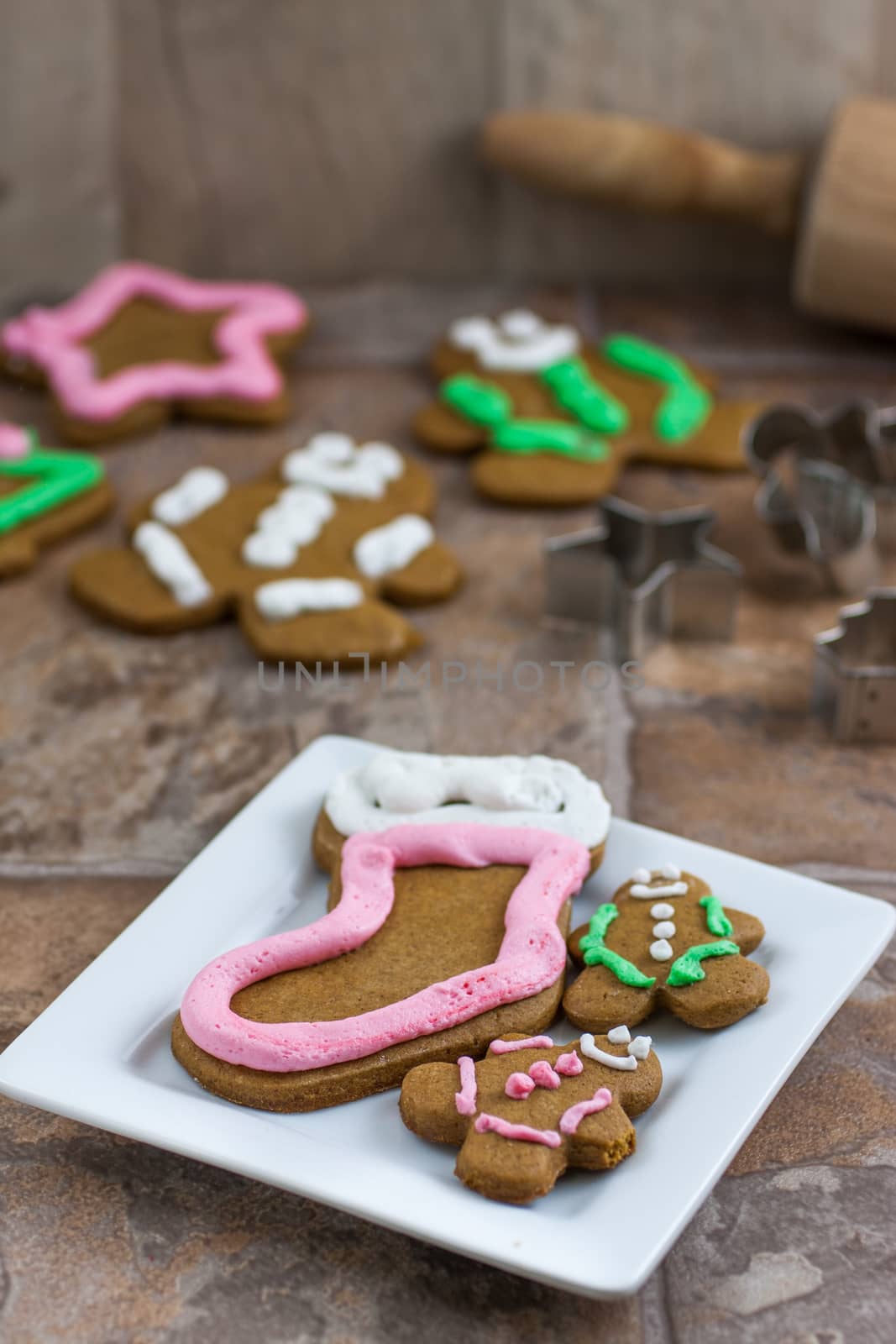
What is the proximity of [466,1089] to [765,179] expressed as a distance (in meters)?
1.26

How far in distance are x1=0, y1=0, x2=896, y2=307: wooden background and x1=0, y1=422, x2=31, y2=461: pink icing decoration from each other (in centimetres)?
38

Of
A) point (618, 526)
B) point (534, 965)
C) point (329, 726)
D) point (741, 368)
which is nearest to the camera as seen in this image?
point (534, 965)

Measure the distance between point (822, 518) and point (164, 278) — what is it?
2.67ft

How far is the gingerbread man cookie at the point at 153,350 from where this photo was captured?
1690mm

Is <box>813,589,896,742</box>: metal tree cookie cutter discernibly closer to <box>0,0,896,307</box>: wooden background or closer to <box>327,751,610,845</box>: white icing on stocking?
<box>327,751,610,845</box>: white icing on stocking

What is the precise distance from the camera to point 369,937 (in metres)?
1.02

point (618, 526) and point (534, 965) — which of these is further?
point (618, 526)

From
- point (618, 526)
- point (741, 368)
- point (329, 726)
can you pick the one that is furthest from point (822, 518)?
point (329, 726)

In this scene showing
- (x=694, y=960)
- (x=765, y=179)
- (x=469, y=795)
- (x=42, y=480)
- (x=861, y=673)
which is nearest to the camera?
(x=694, y=960)

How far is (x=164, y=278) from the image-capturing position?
187 centimetres

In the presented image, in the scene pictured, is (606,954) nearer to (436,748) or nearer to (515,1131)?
(515,1131)

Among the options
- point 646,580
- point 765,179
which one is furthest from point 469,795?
point 765,179

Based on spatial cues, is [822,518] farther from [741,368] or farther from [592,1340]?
[592,1340]

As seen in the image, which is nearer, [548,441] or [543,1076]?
[543,1076]
